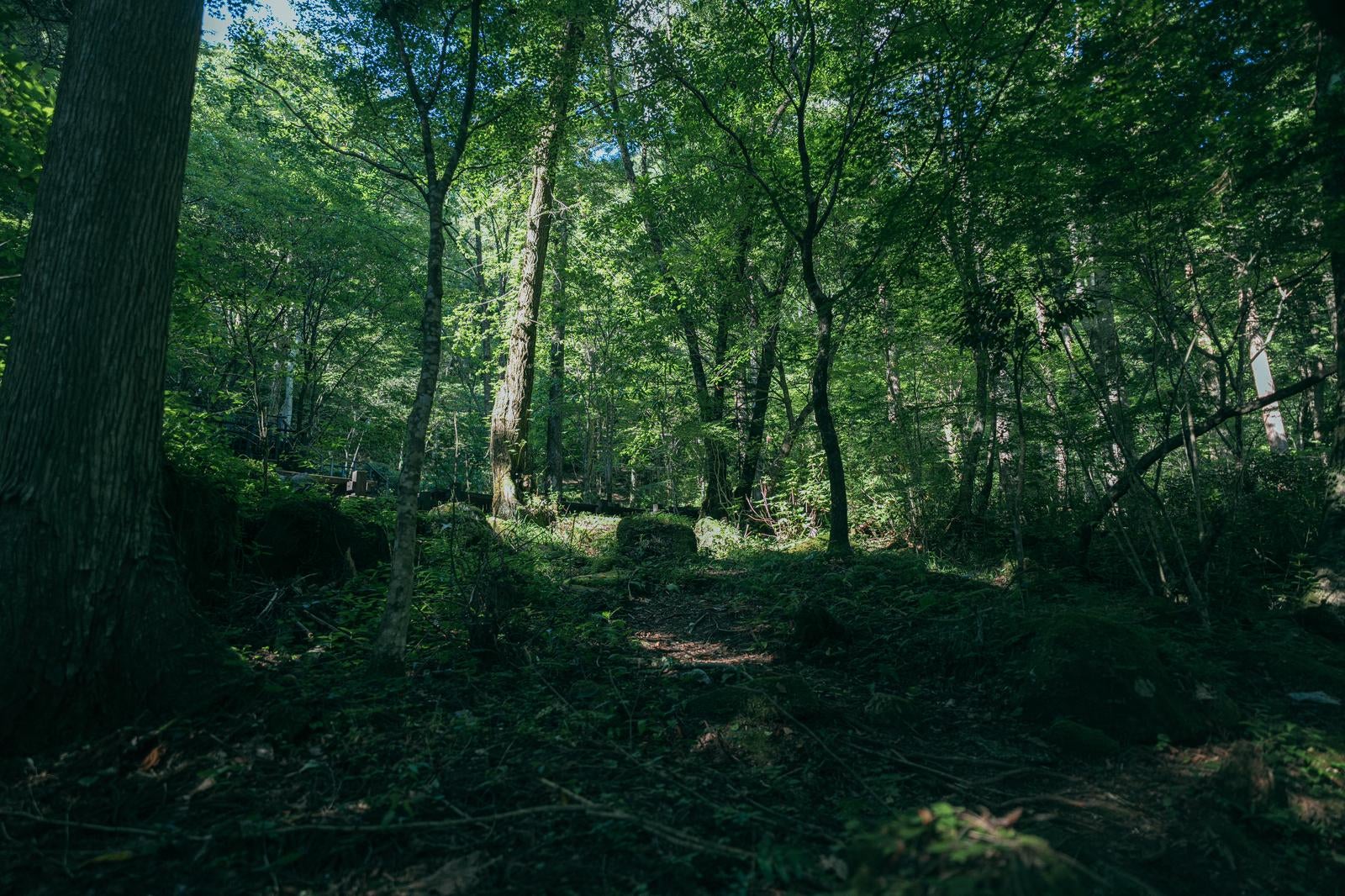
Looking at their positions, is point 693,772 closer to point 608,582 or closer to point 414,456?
point 414,456

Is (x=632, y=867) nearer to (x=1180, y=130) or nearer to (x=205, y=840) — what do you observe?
(x=205, y=840)

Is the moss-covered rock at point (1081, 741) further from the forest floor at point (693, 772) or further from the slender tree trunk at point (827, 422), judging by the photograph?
the slender tree trunk at point (827, 422)

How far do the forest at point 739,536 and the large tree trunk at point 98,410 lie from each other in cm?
2

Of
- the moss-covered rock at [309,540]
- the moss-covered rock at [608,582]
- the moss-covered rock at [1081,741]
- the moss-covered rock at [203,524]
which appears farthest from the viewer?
the moss-covered rock at [608,582]

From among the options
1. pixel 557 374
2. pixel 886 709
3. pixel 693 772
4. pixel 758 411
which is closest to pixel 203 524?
pixel 693 772

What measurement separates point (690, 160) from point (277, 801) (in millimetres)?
12305

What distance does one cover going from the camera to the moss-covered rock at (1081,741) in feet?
12.0

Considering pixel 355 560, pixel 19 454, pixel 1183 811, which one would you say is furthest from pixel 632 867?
pixel 355 560

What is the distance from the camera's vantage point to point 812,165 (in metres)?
10.1

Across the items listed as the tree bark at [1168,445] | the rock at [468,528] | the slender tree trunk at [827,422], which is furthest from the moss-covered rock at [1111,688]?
the slender tree trunk at [827,422]

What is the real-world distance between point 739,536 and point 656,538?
2026mm

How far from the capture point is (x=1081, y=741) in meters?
3.70

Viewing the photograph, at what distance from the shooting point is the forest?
9.04ft

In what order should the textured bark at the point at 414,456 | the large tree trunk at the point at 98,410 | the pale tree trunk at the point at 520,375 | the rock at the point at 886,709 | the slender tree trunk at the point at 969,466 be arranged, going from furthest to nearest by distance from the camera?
the pale tree trunk at the point at 520,375, the slender tree trunk at the point at 969,466, the textured bark at the point at 414,456, the rock at the point at 886,709, the large tree trunk at the point at 98,410
